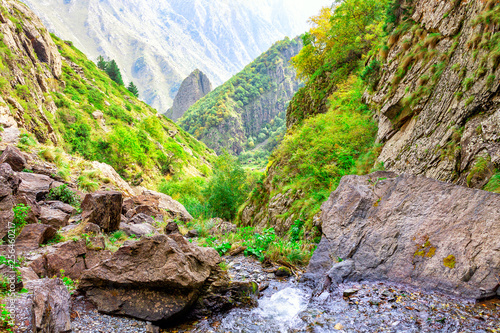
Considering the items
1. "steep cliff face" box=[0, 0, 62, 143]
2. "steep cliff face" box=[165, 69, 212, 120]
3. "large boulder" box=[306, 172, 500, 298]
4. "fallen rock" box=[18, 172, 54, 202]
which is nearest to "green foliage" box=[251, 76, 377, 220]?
"large boulder" box=[306, 172, 500, 298]

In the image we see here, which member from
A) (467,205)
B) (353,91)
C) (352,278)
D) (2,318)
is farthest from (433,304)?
(353,91)

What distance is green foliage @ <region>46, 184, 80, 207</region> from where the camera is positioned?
10.3 metres

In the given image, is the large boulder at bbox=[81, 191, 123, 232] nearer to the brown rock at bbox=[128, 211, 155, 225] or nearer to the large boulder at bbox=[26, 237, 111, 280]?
the large boulder at bbox=[26, 237, 111, 280]

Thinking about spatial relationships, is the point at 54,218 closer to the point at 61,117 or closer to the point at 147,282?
the point at 147,282

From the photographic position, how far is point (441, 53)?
857 cm

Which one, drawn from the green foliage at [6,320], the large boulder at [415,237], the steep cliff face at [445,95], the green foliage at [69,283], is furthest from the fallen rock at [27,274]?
the steep cliff face at [445,95]

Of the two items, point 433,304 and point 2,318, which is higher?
point 2,318

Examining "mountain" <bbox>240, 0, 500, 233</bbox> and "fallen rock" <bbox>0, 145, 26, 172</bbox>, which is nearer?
"mountain" <bbox>240, 0, 500, 233</bbox>

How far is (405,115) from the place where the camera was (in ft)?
31.0

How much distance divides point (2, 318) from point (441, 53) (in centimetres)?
1326

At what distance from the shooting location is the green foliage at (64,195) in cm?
1032

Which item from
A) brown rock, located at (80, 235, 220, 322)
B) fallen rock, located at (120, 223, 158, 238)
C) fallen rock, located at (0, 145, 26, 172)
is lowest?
brown rock, located at (80, 235, 220, 322)

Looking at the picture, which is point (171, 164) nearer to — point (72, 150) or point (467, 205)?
point (72, 150)

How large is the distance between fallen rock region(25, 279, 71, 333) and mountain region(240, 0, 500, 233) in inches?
275
